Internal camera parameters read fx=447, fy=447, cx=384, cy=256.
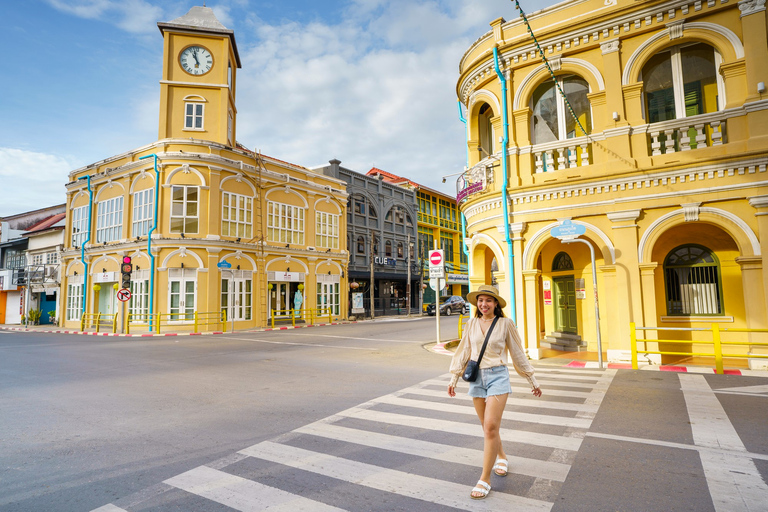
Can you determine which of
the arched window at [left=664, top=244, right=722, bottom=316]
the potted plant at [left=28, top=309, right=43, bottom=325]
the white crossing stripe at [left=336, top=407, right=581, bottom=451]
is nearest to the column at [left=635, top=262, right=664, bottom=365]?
the arched window at [left=664, top=244, right=722, bottom=316]

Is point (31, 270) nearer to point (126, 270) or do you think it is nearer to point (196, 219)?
point (126, 270)

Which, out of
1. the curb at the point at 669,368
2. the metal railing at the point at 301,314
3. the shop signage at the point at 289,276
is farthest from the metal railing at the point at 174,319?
the curb at the point at 669,368

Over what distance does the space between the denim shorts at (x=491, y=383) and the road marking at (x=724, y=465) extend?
1847 millimetres

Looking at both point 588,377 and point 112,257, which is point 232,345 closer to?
point 588,377

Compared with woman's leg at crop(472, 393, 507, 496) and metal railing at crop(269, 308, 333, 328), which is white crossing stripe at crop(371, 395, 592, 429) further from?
metal railing at crop(269, 308, 333, 328)

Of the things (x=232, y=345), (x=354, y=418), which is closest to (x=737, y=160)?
(x=354, y=418)

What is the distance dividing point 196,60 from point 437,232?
2978 centimetres

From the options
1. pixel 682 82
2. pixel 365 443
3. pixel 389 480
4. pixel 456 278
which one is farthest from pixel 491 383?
pixel 456 278

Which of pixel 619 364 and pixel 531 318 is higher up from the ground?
pixel 531 318

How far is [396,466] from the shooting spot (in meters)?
4.50

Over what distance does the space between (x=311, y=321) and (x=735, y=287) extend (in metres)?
22.4

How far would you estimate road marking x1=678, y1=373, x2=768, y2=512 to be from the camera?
3689mm

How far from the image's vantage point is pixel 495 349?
13.8ft

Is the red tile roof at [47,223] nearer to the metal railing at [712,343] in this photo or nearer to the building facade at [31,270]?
the building facade at [31,270]
